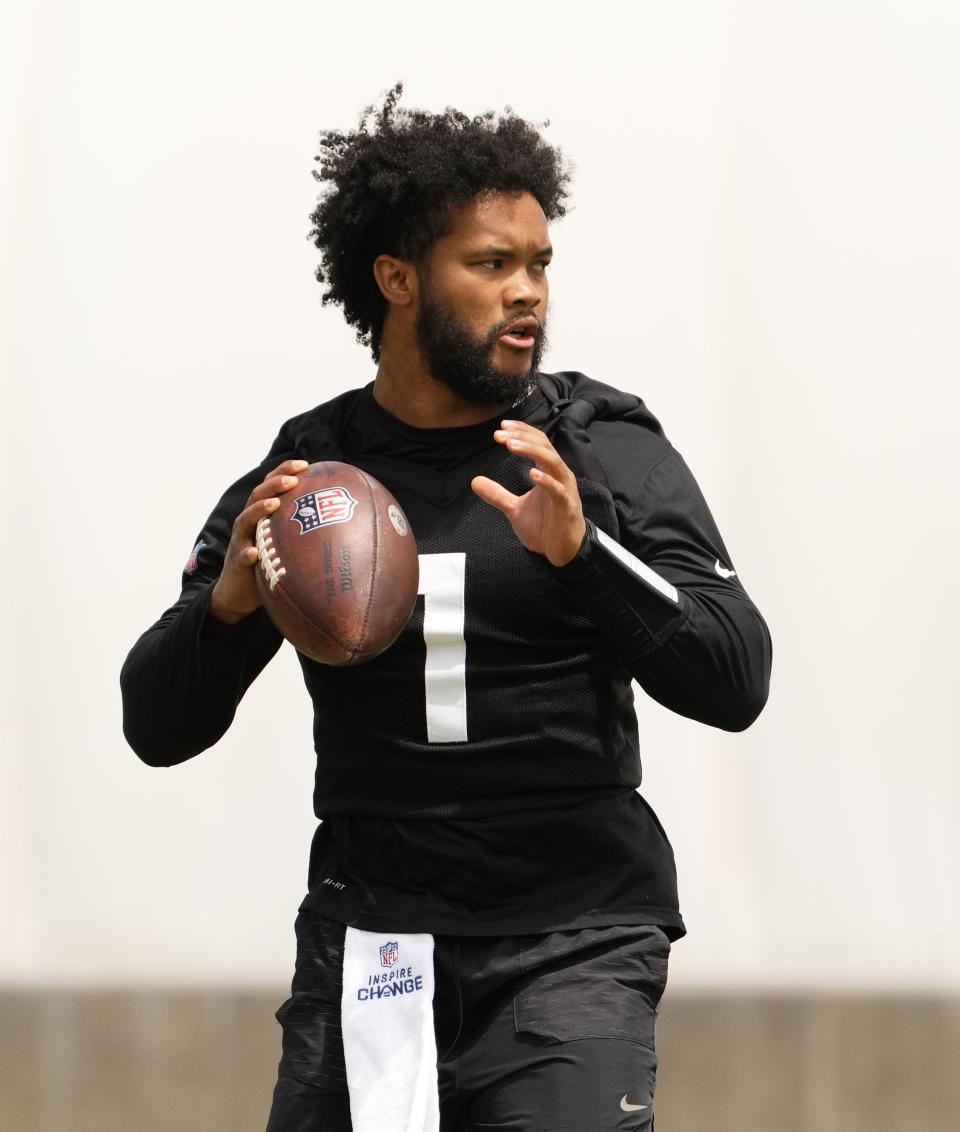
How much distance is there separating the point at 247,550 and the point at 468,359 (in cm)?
41

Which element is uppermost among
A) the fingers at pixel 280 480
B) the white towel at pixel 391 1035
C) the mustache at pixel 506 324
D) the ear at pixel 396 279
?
the ear at pixel 396 279

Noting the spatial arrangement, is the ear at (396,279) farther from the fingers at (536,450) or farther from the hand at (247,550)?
the fingers at (536,450)

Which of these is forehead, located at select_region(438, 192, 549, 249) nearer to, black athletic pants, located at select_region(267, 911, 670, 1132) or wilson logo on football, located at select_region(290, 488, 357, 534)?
wilson logo on football, located at select_region(290, 488, 357, 534)

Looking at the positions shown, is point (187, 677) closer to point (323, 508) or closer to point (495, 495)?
point (323, 508)

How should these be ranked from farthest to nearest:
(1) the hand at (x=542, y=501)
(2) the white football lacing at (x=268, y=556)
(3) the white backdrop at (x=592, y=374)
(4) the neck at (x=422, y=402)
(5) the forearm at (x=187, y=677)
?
1. (3) the white backdrop at (x=592, y=374)
2. (4) the neck at (x=422, y=402)
3. (5) the forearm at (x=187, y=677)
4. (2) the white football lacing at (x=268, y=556)
5. (1) the hand at (x=542, y=501)

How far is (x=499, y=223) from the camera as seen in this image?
2.43 m

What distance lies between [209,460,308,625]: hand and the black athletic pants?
0.42 meters

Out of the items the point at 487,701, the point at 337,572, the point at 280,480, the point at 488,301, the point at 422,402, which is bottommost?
the point at 487,701

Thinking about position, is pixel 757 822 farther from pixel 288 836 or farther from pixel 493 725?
pixel 493 725

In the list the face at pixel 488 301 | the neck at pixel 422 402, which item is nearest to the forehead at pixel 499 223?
the face at pixel 488 301

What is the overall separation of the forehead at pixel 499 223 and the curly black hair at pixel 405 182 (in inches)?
0.5

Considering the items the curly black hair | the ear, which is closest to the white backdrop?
the curly black hair

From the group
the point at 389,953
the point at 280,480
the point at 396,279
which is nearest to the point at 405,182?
the point at 396,279

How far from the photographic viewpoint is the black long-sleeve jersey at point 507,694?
7.18 ft
